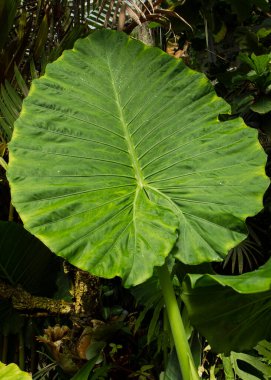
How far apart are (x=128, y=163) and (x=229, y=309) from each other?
1.50 ft

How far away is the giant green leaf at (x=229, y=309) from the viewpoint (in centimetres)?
87

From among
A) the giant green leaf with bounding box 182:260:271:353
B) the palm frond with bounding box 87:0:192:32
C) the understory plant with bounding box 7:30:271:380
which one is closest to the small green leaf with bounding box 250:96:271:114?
the palm frond with bounding box 87:0:192:32

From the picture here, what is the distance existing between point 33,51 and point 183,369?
4.85 feet

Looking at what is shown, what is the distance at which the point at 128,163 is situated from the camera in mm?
1219

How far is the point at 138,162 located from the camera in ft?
4.07

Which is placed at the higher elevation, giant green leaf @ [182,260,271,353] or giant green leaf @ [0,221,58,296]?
giant green leaf @ [182,260,271,353]

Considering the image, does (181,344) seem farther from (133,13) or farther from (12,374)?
(133,13)

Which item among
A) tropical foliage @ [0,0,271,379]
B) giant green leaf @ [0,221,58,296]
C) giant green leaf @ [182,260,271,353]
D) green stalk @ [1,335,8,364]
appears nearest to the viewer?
giant green leaf @ [182,260,271,353]

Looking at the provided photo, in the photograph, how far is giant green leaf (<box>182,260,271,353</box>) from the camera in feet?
2.86

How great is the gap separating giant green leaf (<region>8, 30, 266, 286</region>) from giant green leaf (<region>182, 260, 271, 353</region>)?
0.07 meters

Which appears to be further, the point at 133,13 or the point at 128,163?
the point at 133,13

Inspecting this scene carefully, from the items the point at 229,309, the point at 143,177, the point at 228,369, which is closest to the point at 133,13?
the point at 143,177

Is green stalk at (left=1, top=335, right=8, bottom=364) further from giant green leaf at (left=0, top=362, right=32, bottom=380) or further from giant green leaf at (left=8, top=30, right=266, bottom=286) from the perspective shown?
giant green leaf at (left=8, top=30, right=266, bottom=286)

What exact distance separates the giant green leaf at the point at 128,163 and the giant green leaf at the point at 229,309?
0.07 m
